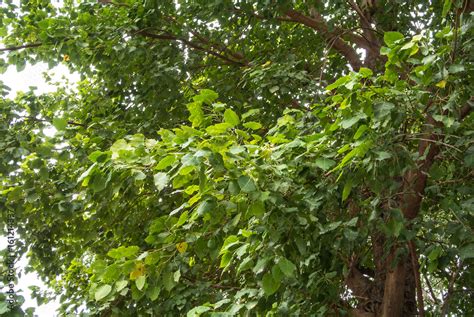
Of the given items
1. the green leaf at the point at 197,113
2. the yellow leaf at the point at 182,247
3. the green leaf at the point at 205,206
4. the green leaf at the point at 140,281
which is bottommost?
the green leaf at the point at 140,281

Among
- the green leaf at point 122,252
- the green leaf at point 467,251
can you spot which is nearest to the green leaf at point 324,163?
the green leaf at point 467,251

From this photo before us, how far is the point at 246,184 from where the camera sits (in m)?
2.25

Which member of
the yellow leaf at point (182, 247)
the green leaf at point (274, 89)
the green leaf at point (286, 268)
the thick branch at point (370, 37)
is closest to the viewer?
the green leaf at point (286, 268)

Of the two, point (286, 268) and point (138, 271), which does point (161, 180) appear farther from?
point (286, 268)

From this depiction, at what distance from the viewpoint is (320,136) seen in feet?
8.88

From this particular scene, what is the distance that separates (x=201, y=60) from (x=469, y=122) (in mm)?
2913

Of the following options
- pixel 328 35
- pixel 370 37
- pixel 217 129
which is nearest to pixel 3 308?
pixel 217 129

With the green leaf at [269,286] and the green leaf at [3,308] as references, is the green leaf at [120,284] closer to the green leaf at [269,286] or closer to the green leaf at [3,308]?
the green leaf at [269,286]

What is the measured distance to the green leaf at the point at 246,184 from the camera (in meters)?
2.22

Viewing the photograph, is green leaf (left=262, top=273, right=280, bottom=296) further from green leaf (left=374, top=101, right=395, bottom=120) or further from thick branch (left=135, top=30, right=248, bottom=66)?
thick branch (left=135, top=30, right=248, bottom=66)

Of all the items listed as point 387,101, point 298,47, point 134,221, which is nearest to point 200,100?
point 387,101

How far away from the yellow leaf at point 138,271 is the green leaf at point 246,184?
613 mm

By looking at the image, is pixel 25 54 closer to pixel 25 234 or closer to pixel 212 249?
pixel 25 234

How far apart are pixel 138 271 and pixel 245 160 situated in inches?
26.5
